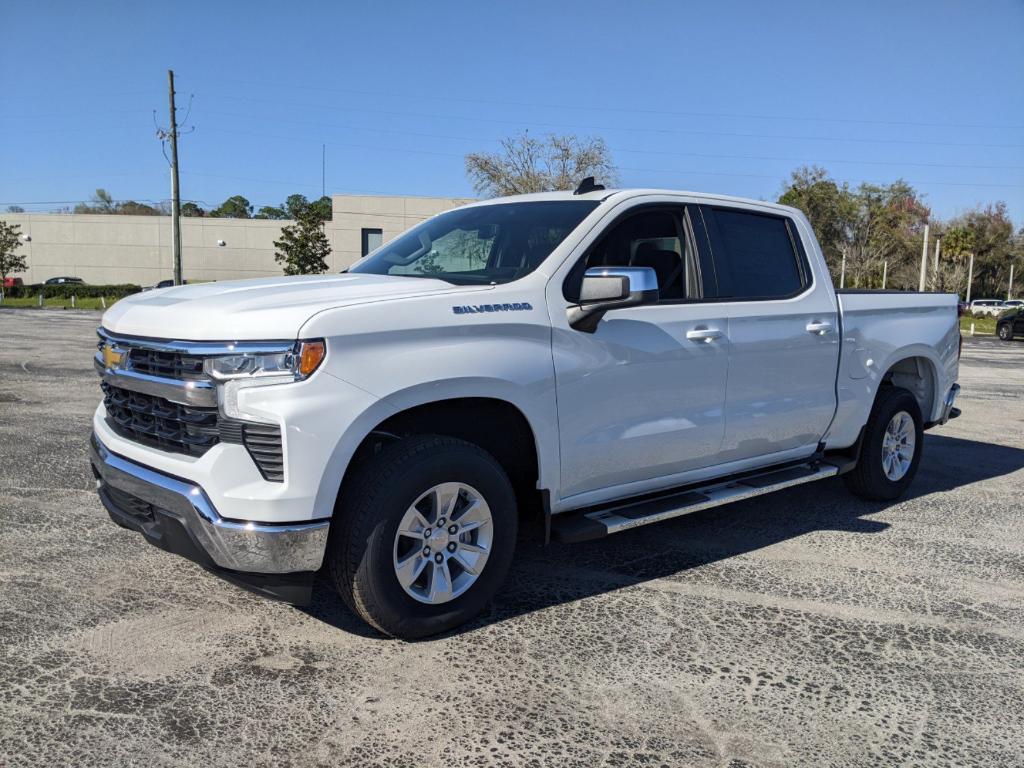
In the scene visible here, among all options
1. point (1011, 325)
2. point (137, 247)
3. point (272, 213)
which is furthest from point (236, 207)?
point (1011, 325)

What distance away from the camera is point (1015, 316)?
102 ft

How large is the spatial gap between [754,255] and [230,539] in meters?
3.42

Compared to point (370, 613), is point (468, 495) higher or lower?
higher

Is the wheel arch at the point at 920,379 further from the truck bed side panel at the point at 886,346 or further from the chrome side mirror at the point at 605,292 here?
the chrome side mirror at the point at 605,292

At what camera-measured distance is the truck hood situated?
3.31 meters

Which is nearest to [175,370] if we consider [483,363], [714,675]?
[483,363]

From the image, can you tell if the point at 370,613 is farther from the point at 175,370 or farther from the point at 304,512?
the point at 175,370

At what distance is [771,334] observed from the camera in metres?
4.98

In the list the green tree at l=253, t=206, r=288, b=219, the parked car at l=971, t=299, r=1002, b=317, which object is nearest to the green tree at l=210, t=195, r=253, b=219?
the green tree at l=253, t=206, r=288, b=219

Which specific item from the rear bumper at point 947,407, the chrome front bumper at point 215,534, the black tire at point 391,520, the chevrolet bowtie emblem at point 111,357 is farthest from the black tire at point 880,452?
the chevrolet bowtie emblem at point 111,357

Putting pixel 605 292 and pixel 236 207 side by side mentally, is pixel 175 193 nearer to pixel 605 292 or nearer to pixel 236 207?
pixel 605 292

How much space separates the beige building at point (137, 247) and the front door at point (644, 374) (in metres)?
60.5

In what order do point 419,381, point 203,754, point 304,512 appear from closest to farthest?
point 203,754
point 304,512
point 419,381

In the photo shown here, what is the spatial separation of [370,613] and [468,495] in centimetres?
63
